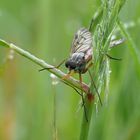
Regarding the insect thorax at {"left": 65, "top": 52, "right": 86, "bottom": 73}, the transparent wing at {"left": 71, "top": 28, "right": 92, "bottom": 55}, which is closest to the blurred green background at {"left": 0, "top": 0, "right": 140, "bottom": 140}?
the transparent wing at {"left": 71, "top": 28, "right": 92, "bottom": 55}

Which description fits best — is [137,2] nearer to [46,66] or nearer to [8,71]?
[8,71]

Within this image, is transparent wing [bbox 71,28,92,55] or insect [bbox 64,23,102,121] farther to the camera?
transparent wing [bbox 71,28,92,55]

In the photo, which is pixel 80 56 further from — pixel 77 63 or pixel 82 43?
pixel 82 43

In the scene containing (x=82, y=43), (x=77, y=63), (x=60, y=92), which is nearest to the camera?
(x=77, y=63)

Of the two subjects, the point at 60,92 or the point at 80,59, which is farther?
the point at 60,92

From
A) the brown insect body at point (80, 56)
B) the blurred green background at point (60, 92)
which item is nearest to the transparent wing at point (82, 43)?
the brown insect body at point (80, 56)

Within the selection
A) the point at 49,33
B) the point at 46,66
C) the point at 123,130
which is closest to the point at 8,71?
the point at 49,33

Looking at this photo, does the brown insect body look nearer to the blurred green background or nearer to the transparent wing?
the transparent wing

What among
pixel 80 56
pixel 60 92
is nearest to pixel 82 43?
pixel 80 56
